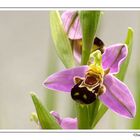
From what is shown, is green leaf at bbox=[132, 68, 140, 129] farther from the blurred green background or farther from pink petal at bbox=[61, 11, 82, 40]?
pink petal at bbox=[61, 11, 82, 40]

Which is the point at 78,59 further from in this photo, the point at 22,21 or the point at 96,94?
the point at 22,21

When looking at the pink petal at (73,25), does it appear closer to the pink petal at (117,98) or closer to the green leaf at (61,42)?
the green leaf at (61,42)

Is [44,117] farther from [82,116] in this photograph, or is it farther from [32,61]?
[32,61]

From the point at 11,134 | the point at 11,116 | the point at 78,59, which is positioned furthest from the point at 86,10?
the point at 11,116

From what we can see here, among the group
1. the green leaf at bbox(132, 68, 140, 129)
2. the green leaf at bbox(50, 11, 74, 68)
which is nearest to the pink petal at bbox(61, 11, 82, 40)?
the green leaf at bbox(50, 11, 74, 68)

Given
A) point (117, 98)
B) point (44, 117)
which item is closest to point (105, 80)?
point (117, 98)
